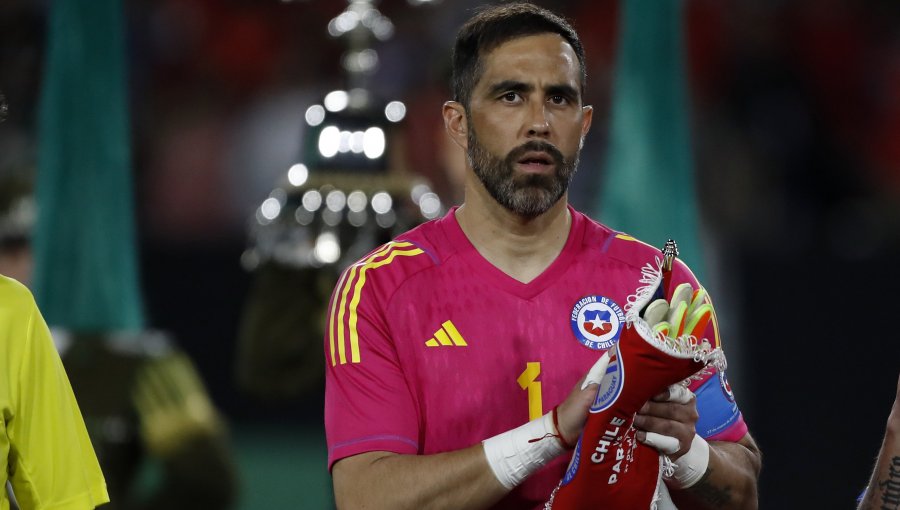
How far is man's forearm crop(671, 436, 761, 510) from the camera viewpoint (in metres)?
2.24

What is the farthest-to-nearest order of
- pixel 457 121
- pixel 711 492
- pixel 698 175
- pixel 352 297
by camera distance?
pixel 698 175, pixel 457 121, pixel 352 297, pixel 711 492

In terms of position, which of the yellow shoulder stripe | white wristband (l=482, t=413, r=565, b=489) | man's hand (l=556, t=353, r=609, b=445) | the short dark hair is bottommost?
white wristband (l=482, t=413, r=565, b=489)

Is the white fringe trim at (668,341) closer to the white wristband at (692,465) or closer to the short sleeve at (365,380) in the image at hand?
the white wristband at (692,465)

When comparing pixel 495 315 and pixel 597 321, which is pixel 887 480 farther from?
pixel 495 315

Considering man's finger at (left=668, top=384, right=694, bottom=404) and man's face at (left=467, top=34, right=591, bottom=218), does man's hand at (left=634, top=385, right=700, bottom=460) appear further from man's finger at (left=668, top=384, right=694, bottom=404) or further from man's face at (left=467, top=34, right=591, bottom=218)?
man's face at (left=467, top=34, right=591, bottom=218)

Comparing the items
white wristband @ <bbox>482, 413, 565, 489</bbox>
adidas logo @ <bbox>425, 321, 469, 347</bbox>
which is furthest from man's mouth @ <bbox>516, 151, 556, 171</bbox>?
white wristband @ <bbox>482, 413, 565, 489</bbox>

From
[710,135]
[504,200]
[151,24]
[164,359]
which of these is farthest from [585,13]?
[504,200]

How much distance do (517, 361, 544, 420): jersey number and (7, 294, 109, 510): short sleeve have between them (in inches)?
29.2

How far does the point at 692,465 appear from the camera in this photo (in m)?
2.20

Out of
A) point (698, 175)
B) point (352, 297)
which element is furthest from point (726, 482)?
point (698, 175)

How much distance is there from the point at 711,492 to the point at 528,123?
70 cm

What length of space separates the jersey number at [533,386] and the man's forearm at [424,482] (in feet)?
0.54

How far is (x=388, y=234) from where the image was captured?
3826 mm

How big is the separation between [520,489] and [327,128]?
1962 mm
